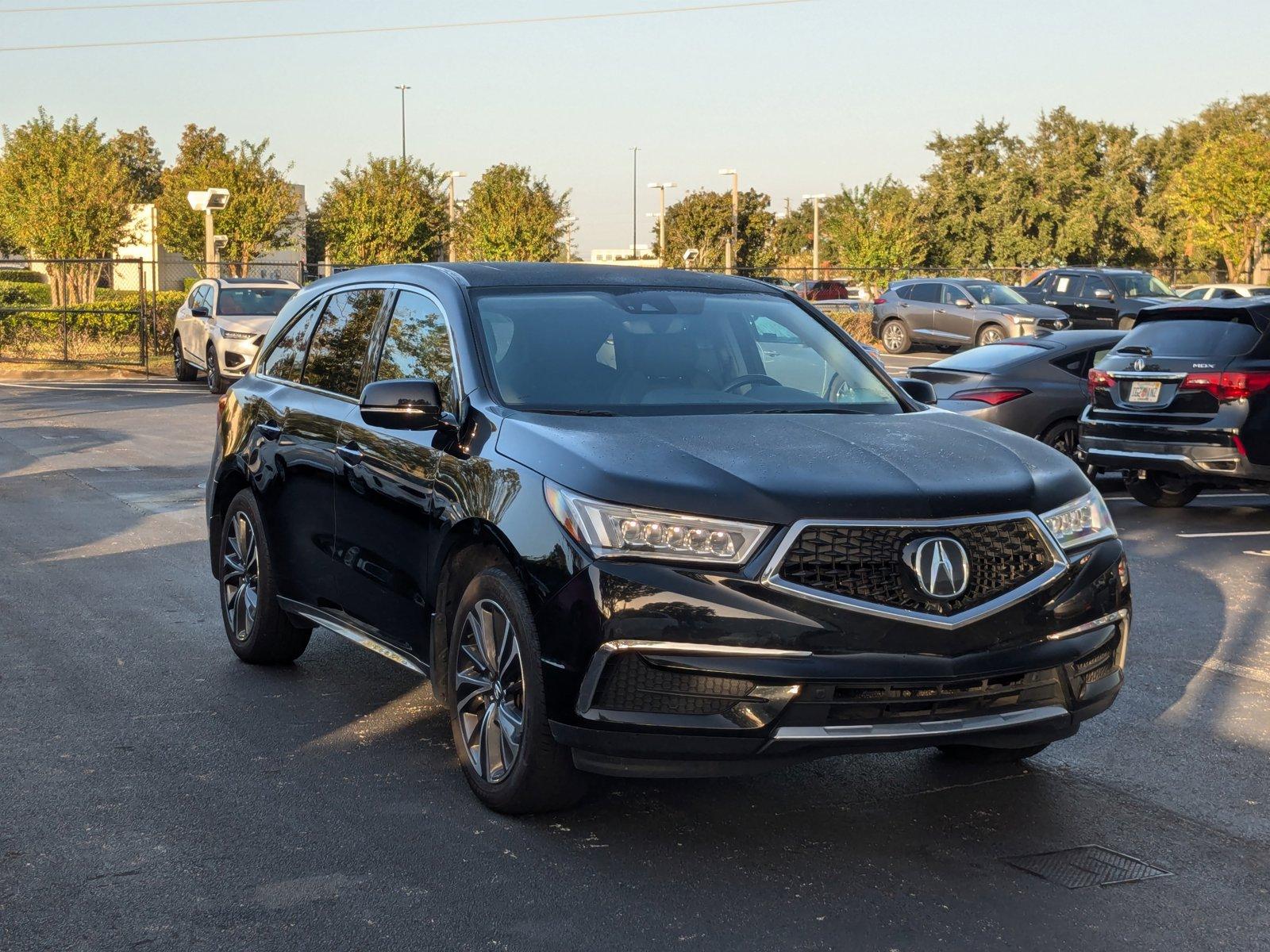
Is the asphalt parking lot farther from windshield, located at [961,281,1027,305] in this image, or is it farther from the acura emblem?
windshield, located at [961,281,1027,305]

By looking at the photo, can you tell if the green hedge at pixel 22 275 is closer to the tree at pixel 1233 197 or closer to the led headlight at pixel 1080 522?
the tree at pixel 1233 197

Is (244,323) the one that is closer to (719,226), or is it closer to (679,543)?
(679,543)

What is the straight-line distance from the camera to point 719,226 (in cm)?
6975

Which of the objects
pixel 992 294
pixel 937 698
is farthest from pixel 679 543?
pixel 992 294

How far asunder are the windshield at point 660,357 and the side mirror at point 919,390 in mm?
233

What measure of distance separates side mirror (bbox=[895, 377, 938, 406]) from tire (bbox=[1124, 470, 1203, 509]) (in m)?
7.12

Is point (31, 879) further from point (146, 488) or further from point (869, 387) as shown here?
point (146, 488)

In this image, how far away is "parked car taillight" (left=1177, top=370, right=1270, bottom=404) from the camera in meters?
11.6

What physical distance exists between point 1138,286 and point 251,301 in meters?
19.5

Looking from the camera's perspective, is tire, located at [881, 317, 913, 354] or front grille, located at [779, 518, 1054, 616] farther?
tire, located at [881, 317, 913, 354]

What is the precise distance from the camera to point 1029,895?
4168mm

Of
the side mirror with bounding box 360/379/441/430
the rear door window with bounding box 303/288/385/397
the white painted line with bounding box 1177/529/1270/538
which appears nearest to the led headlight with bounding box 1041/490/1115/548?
the side mirror with bounding box 360/379/441/430

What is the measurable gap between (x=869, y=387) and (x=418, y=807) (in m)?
2.34

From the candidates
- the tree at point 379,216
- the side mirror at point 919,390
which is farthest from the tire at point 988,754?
the tree at point 379,216
